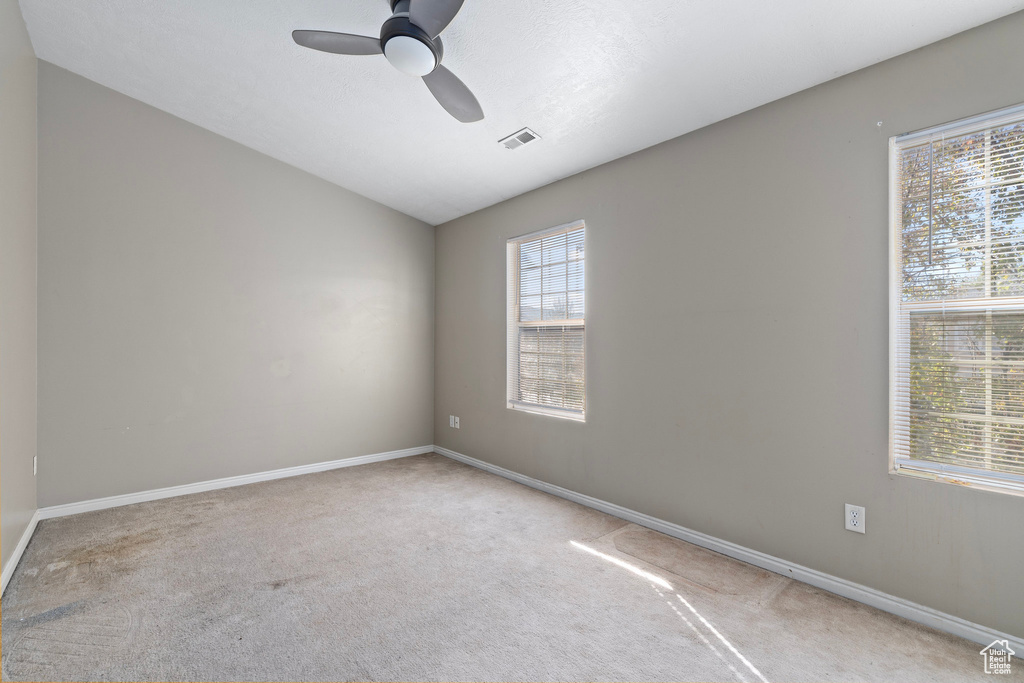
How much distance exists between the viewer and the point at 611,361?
10.7 ft

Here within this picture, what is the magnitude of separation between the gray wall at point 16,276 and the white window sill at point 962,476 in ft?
14.1

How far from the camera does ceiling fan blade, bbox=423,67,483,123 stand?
2.24 m

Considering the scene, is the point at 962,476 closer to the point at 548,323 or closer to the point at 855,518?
the point at 855,518

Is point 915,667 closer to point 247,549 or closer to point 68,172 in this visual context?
point 247,549

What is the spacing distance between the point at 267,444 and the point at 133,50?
302cm

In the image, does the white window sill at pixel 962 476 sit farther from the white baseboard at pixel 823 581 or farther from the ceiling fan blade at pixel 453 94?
the ceiling fan blade at pixel 453 94

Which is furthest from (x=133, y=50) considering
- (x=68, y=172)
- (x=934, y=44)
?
(x=934, y=44)

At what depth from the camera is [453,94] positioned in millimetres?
2346

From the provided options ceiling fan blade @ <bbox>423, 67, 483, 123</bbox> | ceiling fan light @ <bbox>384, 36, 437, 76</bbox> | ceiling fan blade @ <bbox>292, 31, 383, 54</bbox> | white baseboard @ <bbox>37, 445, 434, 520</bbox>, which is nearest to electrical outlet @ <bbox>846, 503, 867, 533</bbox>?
ceiling fan blade @ <bbox>423, 67, 483, 123</bbox>

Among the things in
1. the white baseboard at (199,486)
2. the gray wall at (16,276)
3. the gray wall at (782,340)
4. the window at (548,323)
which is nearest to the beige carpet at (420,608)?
the white baseboard at (199,486)

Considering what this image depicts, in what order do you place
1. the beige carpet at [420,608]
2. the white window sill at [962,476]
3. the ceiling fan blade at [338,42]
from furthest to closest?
1. the ceiling fan blade at [338,42]
2. the white window sill at [962,476]
3. the beige carpet at [420,608]

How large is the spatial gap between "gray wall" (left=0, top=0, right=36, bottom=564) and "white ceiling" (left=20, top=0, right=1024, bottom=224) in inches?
14.9

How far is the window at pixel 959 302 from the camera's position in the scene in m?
1.83

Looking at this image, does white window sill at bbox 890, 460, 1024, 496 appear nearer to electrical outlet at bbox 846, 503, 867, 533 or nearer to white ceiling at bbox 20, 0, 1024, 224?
electrical outlet at bbox 846, 503, 867, 533
